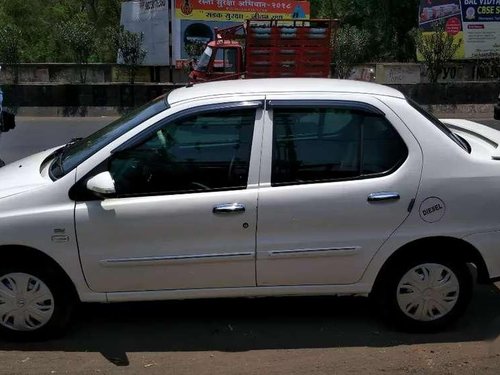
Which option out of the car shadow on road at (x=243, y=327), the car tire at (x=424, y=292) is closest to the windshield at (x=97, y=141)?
the car shadow on road at (x=243, y=327)

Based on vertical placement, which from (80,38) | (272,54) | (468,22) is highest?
(468,22)

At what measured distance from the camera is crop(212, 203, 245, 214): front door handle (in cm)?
382

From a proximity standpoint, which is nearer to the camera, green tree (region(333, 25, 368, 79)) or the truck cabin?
the truck cabin

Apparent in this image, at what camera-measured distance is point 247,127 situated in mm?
3971

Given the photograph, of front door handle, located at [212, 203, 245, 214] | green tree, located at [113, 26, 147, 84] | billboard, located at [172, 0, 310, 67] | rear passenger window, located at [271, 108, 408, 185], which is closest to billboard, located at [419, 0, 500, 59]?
billboard, located at [172, 0, 310, 67]

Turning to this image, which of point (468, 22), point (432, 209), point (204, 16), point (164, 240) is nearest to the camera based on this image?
point (164, 240)

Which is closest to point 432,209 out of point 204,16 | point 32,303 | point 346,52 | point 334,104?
point 334,104

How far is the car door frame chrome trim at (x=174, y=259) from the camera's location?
384cm

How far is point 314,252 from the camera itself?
3916mm

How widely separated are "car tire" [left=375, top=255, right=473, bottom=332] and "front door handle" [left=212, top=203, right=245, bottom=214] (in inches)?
41.5

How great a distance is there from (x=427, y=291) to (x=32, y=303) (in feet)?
8.23

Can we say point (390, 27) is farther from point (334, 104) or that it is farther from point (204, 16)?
point (334, 104)

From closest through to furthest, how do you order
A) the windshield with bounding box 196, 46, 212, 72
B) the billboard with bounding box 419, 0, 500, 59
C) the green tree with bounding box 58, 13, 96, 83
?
the windshield with bounding box 196, 46, 212, 72, the green tree with bounding box 58, 13, 96, 83, the billboard with bounding box 419, 0, 500, 59

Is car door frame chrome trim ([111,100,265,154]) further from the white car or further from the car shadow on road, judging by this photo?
the car shadow on road
